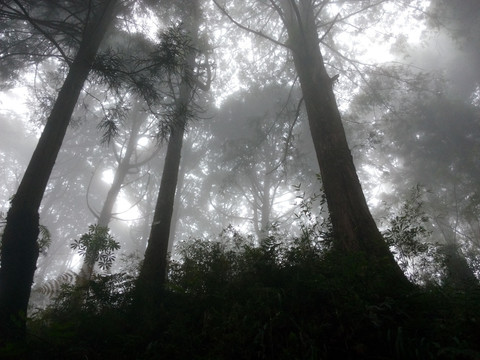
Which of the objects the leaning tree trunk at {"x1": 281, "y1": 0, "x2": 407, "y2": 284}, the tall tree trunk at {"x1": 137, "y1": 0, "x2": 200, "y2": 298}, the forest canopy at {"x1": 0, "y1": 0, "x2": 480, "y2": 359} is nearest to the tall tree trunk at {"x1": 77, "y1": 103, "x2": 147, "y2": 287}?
the forest canopy at {"x1": 0, "y1": 0, "x2": 480, "y2": 359}

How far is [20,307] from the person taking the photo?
3822 mm

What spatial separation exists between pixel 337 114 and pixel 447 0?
16.0 m

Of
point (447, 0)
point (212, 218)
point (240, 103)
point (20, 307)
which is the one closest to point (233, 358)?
point (20, 307)

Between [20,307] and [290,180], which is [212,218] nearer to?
[290,180]

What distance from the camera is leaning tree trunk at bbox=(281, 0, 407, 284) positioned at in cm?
403

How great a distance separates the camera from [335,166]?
493 cm

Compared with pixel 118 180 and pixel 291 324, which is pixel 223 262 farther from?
pixel 118 180

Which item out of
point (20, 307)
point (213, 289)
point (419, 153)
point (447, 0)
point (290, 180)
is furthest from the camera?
point (290, 180)

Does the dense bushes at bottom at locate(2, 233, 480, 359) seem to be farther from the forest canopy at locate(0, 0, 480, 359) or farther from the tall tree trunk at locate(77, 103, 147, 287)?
the tall tree trunk at locate(77, 103, 147, 287)

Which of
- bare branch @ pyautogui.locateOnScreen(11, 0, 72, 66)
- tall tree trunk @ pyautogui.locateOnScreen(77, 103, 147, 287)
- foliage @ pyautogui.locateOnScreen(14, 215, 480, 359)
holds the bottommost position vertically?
foliage @ pyautogui.locateOnScreen(14, 215, 480, 359)

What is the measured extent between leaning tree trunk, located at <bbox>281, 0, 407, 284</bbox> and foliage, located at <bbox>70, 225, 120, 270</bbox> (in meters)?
4.21

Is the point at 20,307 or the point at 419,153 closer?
the point at 20,307

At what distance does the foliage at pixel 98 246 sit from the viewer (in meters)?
5.86

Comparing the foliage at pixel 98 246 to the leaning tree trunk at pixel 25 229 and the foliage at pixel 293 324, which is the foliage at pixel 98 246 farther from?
the foliage at pixel 293 324
